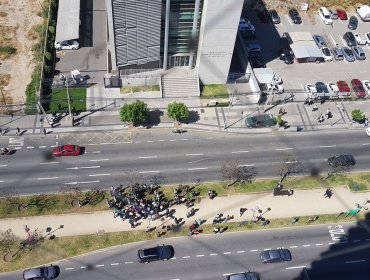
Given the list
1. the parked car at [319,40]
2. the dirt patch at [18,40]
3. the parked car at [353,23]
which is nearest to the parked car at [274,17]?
the parked car at [319,40]

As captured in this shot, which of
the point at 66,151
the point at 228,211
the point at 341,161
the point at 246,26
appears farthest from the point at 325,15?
the point at 66,151

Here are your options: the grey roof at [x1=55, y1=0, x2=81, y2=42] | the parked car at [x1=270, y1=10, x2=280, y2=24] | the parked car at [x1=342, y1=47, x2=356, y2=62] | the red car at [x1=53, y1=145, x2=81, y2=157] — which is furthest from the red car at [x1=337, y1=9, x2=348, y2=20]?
the red car at [x1=53, y1=145, x2=81, y2=157]

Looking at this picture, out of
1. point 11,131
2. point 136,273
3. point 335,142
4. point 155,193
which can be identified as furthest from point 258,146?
point 11,131

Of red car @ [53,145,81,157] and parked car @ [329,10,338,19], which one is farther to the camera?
parked car @ [329,10,338,19]

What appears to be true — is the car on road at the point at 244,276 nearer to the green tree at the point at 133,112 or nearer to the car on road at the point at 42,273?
the car on road at the point at 42,273

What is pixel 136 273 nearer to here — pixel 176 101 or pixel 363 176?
pixel 176 101

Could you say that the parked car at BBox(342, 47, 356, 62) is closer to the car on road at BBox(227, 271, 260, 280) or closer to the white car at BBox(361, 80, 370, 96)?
the white car at BBox(361, 80, 370, 96)
